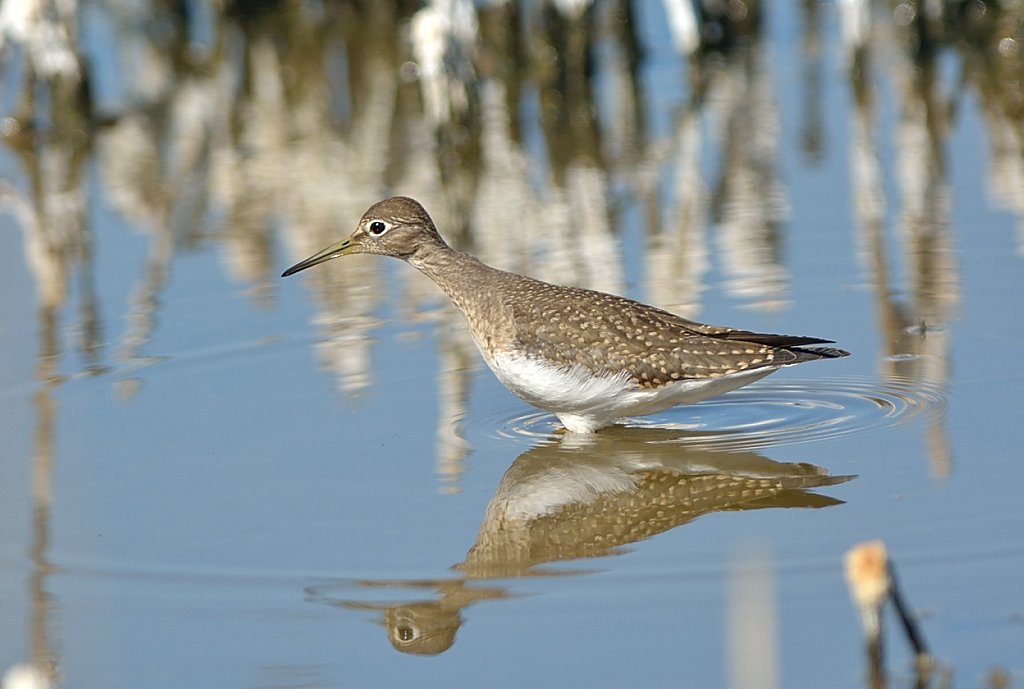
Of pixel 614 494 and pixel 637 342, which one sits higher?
pixel 637 342

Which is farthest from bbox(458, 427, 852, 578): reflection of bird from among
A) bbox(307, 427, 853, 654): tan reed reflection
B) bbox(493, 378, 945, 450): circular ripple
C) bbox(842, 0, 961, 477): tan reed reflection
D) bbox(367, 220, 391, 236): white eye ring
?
bbox(367, 220, 391, 236): white eye ring

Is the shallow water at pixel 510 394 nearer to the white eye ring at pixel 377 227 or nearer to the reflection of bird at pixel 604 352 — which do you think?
the reflection of bird at pixel 604 352

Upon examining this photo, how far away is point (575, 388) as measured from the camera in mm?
6723

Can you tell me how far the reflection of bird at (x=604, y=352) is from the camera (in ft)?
22.0

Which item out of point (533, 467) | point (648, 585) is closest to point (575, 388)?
point (533, 467)

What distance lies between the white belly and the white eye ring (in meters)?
1.24

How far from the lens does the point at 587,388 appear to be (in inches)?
265

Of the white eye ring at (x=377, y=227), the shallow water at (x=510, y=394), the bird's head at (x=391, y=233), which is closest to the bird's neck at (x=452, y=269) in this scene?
the bird's head at (x=391, y=233)

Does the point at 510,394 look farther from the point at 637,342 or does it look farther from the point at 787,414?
the point at 787,414

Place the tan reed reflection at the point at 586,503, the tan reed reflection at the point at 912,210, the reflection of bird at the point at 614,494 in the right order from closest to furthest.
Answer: the tan reed reflection at the point at 586,503
the reflection of bird at the point at 614,494
the tan reed reflection at the point at 912,210

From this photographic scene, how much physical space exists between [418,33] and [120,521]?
24.6ft

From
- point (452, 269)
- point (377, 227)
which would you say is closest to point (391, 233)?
point (377, 227)

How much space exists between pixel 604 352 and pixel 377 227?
5.43ft

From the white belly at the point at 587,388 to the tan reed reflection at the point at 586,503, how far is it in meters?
0.22
